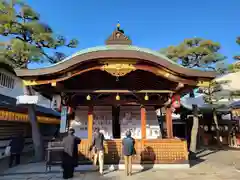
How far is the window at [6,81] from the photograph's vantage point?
50.6ft

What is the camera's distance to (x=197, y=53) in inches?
636

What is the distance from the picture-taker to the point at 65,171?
7527mm

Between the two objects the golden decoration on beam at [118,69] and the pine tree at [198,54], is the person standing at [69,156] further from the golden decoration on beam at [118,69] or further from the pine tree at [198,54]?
the pine tree at [198,54]

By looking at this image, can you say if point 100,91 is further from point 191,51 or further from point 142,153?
point 191,51

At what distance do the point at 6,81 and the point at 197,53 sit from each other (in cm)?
1480

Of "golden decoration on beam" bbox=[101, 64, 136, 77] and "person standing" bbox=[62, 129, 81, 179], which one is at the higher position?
"golden decoration on beam" bbox=[101, 64, 136, 77]

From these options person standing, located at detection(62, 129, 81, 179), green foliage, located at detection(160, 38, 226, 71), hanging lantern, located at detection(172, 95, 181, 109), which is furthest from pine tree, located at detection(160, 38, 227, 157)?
person standing, located at detection(62, 129, 81, 179)

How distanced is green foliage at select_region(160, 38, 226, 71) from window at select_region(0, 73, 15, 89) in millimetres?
12900

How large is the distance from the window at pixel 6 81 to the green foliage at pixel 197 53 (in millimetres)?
12900

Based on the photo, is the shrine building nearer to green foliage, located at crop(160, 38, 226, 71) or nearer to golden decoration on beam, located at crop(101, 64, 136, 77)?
golden decoration on beam, located at crop(101, 64, 136, 77)

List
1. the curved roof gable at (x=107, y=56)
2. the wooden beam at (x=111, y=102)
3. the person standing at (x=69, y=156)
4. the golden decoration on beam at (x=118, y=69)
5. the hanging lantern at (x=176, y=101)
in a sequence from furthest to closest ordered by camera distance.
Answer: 1. the wooden beam at (x=111, y=102)
2. the hanging lantern at (x=176, y=101)
3. the golden decoration on beam at (x=118, y=69)
4. the curved roof gable at (x=107, y=56)
5. the person standing at (x=69, y=156)

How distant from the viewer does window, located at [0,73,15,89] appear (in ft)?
50.6

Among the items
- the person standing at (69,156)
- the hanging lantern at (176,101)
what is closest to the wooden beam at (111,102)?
the hanging lantern at (176,101)

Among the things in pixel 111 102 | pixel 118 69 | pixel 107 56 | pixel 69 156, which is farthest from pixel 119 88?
pixel 69 156
